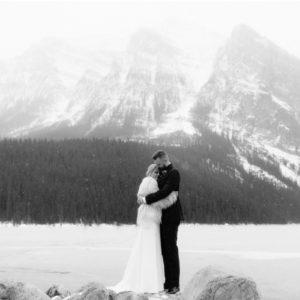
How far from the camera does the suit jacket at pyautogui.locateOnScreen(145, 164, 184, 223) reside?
1258 cm

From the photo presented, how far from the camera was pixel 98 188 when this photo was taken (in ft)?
362

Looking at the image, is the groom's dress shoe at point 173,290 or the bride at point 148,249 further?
the bride at point 148,249

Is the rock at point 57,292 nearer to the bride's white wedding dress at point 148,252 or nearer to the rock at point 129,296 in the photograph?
the bride's white wedding dress at point 148,252

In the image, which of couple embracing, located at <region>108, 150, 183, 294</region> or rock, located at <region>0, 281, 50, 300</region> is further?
couple embracing, located at <region>108, 150, 183, 294</region>

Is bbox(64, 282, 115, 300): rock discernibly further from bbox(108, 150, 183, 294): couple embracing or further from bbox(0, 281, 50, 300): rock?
bbox(108, 150, 183, 294): couple embracing

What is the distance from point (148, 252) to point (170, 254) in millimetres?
475

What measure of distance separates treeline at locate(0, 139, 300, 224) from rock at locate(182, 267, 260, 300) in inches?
3535

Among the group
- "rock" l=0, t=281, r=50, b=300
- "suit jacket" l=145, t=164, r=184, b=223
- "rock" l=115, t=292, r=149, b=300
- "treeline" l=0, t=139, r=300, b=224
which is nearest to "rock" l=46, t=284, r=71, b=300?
"rock" l=0, t=281, r=50, b=300

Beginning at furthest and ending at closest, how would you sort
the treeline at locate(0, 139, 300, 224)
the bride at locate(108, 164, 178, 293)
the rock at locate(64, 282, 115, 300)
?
the treeline at locate(0, 139, 300, 224), the bride at locate(108, 164, 178, 293), the rock at locate(64, 282, 115, 300)

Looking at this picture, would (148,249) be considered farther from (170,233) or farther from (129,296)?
(129,296)

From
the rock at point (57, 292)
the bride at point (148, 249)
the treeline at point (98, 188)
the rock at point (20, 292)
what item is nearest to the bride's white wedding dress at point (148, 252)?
the bride at point (148, 249)

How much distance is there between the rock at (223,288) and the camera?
34.0 feet

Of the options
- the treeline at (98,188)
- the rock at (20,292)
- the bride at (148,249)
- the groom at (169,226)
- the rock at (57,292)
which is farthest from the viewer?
the treeline at (98,188)

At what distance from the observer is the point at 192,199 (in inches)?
4540
